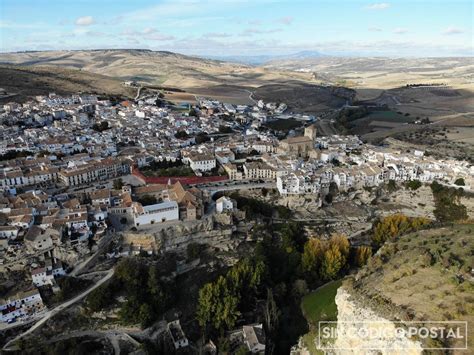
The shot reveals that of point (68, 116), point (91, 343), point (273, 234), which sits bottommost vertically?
point (91, 343)

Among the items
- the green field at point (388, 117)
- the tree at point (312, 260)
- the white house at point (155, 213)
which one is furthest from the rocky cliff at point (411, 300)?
the green field at point (388, 117)

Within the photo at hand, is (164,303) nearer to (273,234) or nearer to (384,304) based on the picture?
(273,234)

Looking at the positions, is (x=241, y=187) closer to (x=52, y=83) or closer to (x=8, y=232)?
(x=8, y=232)

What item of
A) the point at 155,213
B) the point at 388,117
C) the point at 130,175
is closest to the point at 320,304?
the point at 155,213

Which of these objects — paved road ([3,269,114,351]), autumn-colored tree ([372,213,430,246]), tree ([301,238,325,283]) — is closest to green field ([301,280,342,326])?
tree ([301,238,325,283])

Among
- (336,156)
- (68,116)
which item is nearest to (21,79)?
(68,116)

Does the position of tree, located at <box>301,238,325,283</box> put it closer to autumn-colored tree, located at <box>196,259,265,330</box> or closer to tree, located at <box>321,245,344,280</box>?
tree, located at <box>321,245,344,280</box>

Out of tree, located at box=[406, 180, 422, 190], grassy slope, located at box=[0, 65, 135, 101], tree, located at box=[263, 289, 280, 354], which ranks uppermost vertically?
grassy slope, located at box=[0, 65, 135, 101]

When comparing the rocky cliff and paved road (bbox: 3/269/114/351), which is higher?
the rocky cliff
